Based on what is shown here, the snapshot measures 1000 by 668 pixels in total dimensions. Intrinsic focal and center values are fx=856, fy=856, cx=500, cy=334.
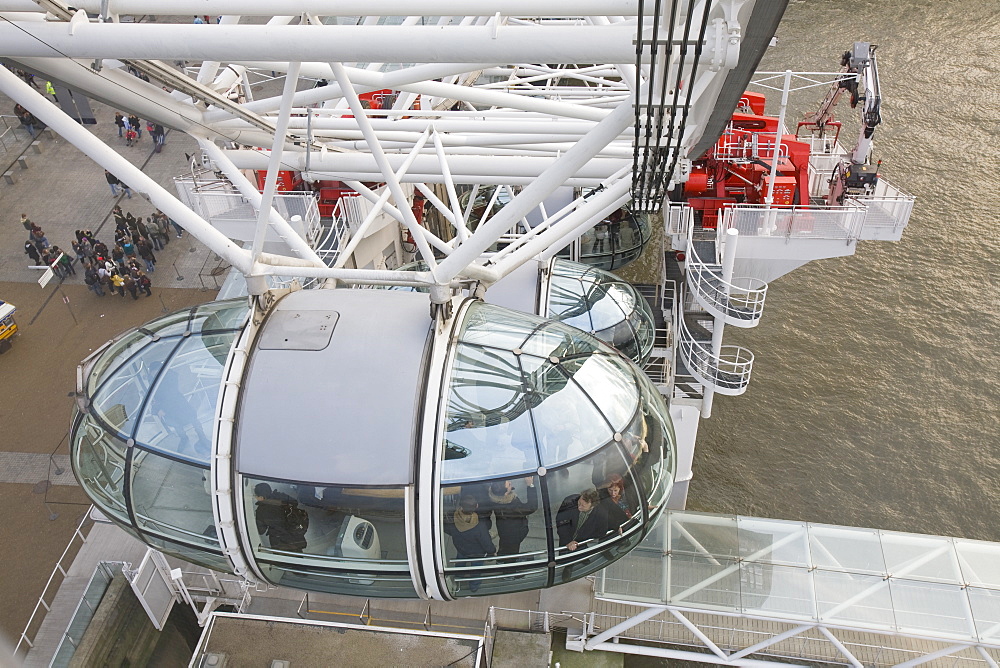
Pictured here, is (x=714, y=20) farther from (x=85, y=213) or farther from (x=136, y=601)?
(x=85, y=213)

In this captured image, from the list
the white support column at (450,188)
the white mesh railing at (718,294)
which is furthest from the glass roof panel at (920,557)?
the white support column at (450,188)

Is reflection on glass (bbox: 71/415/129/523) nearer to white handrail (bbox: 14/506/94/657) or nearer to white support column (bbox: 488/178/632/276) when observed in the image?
white support column (bbox: 488/178/632/276)

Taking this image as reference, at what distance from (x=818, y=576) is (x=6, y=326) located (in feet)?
74.5

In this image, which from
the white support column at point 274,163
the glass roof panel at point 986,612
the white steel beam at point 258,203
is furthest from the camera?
the glass roof panel at point 986,612

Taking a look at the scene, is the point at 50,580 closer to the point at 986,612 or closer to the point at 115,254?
the point at 115,254

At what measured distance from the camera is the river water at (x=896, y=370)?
20984 mm

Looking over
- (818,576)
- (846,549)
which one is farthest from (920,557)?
(818,576)

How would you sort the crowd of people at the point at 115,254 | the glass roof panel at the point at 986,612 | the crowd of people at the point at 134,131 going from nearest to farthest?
the glass roof panel at the point at 986,612, the crowd of people at the point at 115,254, the crowd of people at the point at 134,131

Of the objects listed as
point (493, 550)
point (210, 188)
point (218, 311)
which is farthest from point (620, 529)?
point (210, 188)

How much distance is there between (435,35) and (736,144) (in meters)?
14.7

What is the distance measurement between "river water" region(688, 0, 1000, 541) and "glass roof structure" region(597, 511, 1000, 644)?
439 cm

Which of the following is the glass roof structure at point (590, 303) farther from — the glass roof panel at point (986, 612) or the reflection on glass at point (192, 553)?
the reflection on glass at point (192, 553)

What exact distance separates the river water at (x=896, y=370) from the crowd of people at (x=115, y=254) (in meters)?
18.1

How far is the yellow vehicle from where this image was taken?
2477 centimetres
